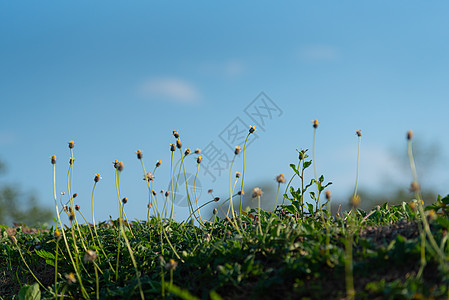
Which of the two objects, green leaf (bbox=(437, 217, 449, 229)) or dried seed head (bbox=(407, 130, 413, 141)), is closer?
dried seed head (bbox=(407, 130, 413, 141))

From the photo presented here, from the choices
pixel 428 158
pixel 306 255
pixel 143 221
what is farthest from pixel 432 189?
pixel 306 255

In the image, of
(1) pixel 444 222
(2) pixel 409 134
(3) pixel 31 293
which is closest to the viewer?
(2) pixel 409 134

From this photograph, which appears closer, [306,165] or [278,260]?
[278,260]

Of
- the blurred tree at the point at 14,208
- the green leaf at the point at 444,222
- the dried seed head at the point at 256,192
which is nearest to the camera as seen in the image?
the green leaf at the point at 444,222

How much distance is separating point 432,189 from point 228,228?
12.4 meters

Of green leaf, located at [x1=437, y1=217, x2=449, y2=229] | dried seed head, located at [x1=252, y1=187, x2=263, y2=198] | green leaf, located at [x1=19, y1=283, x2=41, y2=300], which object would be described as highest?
dried seed head, located at [x1=252, y1=187, x2=263, y2=198]

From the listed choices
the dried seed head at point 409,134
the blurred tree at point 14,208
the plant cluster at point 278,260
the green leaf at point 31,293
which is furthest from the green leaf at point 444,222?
the blurred tree at point 14,208

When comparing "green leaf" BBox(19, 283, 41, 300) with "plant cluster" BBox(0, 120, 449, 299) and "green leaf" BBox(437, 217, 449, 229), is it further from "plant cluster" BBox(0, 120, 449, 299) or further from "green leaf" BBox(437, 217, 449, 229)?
"green leaf" BBox(437, 217, 449, 229)

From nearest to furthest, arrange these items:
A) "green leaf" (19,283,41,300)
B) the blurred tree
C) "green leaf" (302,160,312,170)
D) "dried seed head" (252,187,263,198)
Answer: "dried seed head" (252,187,263,198) → "green leaf" (19,283,41,300) → "green leaf" (302,160,312,170) → the blurred tree

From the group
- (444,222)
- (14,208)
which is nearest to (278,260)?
(444,222)

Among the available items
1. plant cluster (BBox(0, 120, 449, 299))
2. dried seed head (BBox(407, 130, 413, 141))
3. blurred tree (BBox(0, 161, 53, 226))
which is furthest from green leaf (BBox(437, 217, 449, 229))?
blurred tree (BBox(0, 161, 53, 226))

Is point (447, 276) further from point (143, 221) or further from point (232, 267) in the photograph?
point (143, 221)

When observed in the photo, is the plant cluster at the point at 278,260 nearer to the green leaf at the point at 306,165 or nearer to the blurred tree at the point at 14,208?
the green leaf at the point at 306,165

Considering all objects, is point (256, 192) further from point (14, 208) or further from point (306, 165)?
point (14, 208)
